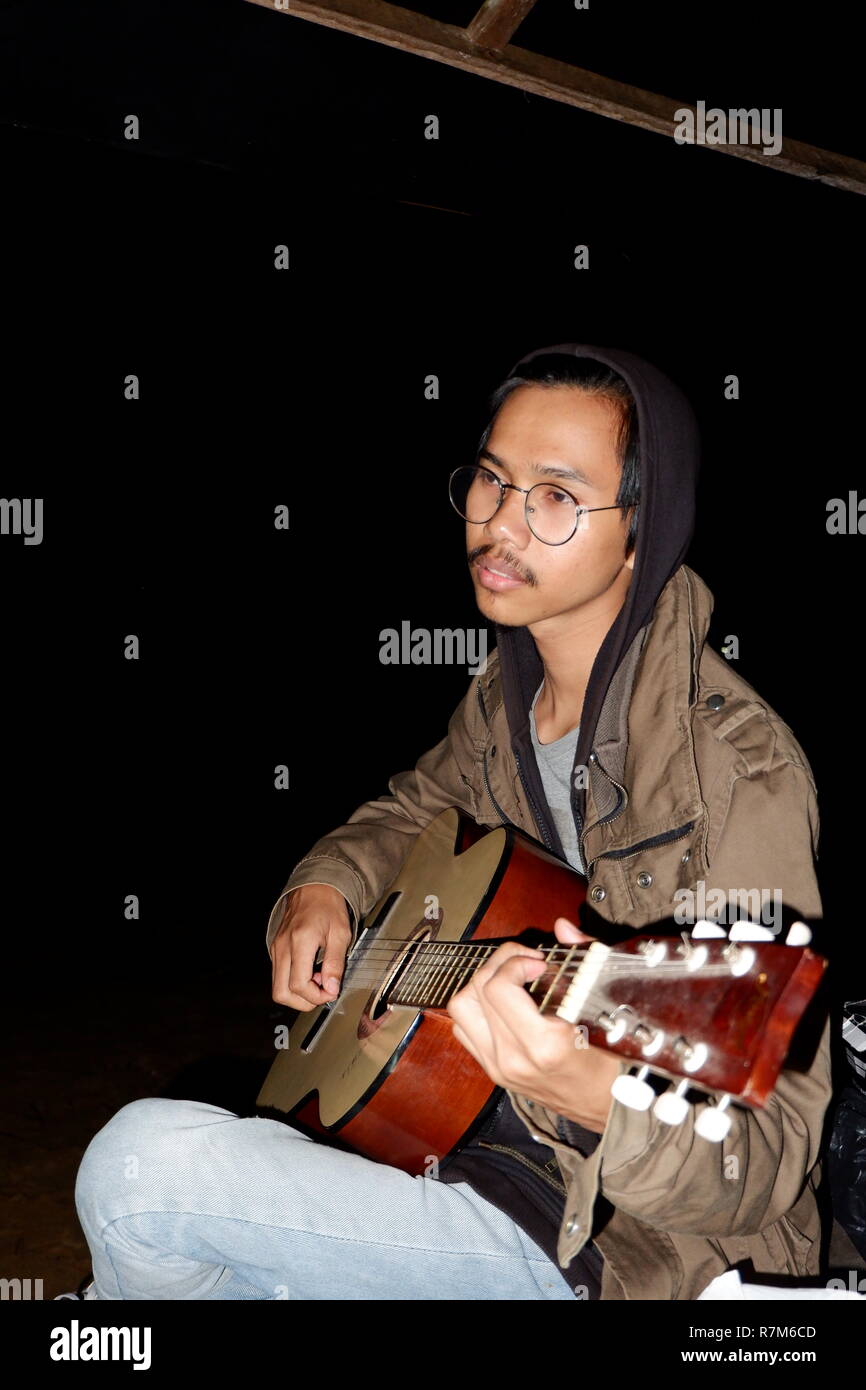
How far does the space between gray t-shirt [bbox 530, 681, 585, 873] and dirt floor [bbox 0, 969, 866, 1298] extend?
109cm

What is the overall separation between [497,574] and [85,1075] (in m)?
3.06

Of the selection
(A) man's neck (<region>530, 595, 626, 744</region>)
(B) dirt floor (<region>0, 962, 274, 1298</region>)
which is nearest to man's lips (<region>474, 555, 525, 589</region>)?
(A) man's neck (<region>530, 595, 626, 744</region>)

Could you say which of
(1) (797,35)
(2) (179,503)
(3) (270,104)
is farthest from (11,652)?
(1) (797,35)

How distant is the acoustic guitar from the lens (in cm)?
98

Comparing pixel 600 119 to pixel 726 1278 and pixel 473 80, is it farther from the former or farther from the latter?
pixel 726 1278

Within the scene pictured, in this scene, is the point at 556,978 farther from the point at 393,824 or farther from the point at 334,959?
the point at 393,824

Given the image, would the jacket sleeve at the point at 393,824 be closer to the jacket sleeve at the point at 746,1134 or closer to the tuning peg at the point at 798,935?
the jacket sleeve at the point at 746,1134

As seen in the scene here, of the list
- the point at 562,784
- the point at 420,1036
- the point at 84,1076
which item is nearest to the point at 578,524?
the point at 562,784

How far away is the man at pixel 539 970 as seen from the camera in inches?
49.7

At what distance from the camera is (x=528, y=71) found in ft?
10.7

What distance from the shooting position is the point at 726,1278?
4.38 ft

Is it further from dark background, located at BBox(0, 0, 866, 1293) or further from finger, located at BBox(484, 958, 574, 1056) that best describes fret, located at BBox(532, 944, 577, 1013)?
dark background, located at BBox(0, 0, 866, 1293)

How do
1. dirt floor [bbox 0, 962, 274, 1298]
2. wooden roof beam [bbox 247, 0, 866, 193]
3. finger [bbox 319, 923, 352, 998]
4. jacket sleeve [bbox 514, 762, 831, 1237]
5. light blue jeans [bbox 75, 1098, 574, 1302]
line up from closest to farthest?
jacket sleeve [bbox 514, 762, 831, 1237]
light blue jeans [bbox 75, 1098, 574, 1302]
finger [bbox 319, 923, 352, 998]
dirt floor [bbox 0, 962, 274, 1298]
wooden roof beam [bbox 247, 0, 866, 193]
